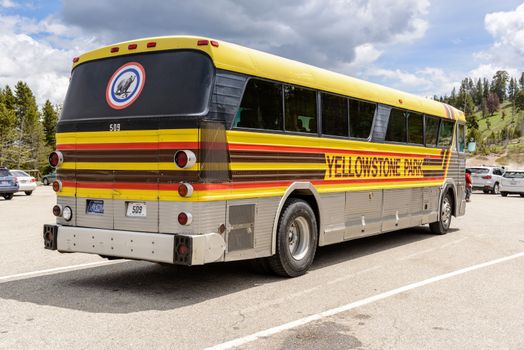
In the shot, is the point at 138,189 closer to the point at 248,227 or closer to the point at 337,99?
the point at 248,227

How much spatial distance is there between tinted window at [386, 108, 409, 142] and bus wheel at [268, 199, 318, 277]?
322 cm

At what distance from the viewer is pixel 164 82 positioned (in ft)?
21.3

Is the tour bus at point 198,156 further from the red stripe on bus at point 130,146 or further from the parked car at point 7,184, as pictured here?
the parked car at point 7,184

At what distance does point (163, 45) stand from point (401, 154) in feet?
19.5

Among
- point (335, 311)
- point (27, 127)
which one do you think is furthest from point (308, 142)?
point (27, 127)

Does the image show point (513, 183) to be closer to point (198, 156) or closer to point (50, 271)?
point (50, 271)

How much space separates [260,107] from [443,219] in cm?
759

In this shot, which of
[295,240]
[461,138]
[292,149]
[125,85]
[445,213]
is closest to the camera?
[125,85]

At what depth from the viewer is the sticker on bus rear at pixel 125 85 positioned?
6672mm

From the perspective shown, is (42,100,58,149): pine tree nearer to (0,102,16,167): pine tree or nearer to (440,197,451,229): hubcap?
(0,102,16,167): pine tree

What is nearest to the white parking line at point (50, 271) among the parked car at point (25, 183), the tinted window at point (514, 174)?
the parked car at point (25, 183)

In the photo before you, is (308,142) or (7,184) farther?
(7,184)

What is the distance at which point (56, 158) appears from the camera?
7145mm

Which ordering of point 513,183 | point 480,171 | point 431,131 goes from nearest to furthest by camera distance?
point 431,131
point 513,183
point 480,171
